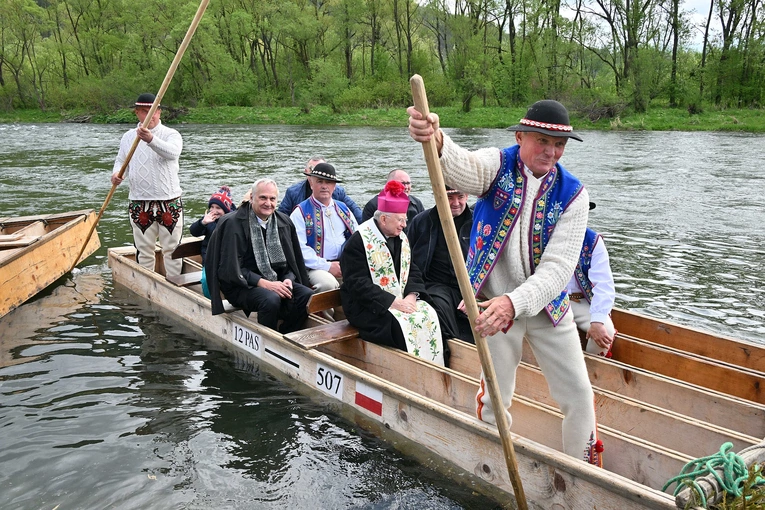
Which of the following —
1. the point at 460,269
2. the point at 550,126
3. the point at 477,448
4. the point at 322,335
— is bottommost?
the point at 477,448

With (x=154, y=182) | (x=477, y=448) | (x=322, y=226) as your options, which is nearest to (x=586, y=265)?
(x=477, y=448)

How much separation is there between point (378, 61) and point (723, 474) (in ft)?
137

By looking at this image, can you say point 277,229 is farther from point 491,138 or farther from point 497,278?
point 491,138

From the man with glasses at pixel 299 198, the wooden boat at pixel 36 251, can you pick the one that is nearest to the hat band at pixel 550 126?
the man with glasses at pixel 299 198

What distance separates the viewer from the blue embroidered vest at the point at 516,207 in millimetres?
2928

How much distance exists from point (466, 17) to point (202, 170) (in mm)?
25856

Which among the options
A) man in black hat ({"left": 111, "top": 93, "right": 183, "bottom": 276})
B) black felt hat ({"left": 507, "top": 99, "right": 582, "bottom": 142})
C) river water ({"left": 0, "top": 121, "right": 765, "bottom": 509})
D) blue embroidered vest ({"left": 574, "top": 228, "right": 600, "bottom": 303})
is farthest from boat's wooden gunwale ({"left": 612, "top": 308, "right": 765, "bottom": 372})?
man in black hat ({"left": 111, "top": 93, "right": 183, "bottom": 276})

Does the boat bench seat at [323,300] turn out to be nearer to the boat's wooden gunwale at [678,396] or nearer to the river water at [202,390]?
the river water at [202,390]

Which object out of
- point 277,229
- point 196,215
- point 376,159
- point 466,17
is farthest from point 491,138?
point 277,229

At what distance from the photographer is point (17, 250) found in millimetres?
7078

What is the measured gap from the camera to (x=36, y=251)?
7414mm

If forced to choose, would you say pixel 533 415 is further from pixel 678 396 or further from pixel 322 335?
pixel 322 335

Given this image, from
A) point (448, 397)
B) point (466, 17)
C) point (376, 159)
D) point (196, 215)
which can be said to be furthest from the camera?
point (466, 17)

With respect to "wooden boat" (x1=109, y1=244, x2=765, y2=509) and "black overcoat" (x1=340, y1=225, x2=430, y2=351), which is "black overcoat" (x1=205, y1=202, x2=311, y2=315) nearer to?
"wooden boat" (x1=109, y1=244, x2=765, y2=509)
